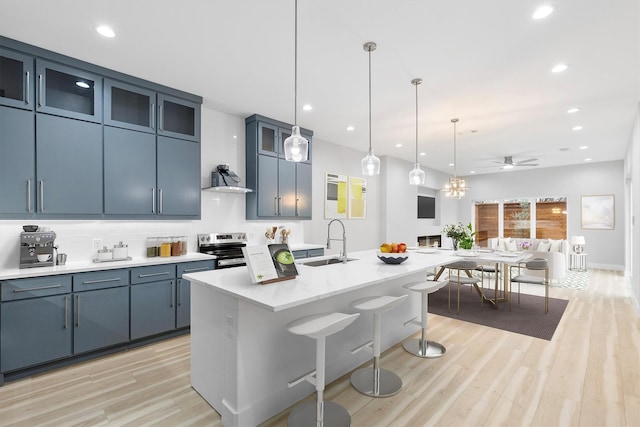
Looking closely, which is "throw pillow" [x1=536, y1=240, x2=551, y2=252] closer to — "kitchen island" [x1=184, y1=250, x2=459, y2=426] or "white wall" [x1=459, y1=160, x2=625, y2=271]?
"white wall" [x1=459, y1=160, x2=625, y2=271]

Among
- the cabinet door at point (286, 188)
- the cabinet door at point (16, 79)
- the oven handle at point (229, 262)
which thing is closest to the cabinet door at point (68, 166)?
the cabinet door at point (16, 79)

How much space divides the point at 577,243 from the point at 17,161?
404 inches

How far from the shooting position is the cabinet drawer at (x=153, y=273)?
3081mm

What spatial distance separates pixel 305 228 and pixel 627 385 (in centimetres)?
430

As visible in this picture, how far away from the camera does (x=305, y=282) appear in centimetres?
207

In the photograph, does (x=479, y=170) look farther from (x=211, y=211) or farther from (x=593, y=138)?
(x=211, y=211)

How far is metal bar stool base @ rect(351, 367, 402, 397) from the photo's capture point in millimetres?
2324

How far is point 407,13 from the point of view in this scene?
229 cm

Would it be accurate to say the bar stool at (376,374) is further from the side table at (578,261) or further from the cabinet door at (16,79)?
the side table at (578,261)

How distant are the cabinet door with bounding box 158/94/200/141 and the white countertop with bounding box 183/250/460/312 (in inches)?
82.3

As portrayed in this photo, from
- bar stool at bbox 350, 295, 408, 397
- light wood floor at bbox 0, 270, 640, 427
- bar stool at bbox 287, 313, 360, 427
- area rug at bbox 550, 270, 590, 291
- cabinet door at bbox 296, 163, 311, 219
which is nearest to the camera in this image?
bar stool at bbox 287, 313, 360, 427

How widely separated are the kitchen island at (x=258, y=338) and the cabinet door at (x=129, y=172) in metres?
1.59

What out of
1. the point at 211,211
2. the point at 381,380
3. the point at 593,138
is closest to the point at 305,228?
the point at 211,211

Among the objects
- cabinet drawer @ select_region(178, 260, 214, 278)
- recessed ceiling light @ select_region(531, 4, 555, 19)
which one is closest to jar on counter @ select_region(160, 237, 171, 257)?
cabinet drawer @ select_region(178, 260, 214, 278)
